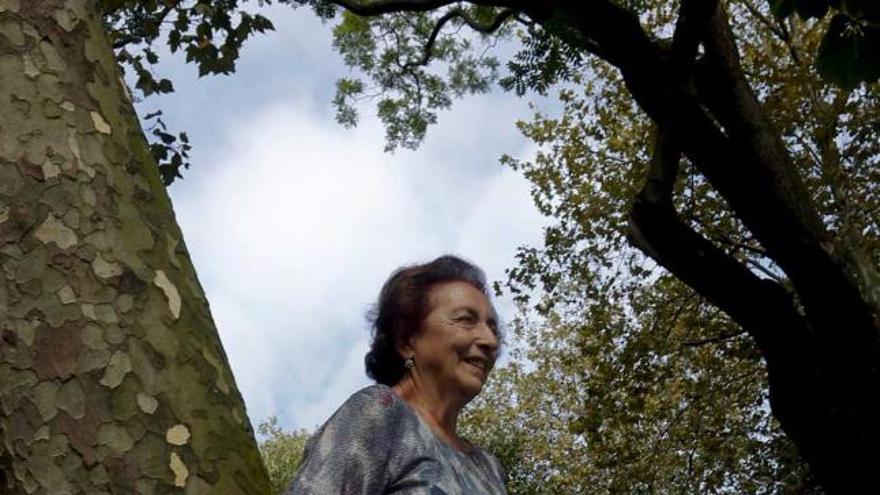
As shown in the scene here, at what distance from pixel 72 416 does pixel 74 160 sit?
0.34 meters

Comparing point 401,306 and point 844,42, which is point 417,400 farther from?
point 844,42

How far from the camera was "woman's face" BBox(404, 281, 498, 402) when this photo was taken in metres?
2.61

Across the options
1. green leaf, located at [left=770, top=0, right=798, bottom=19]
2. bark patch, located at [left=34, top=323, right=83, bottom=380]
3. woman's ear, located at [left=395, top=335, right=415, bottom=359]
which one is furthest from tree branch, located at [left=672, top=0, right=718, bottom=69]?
bark patch, located at [left=34, top=323, right=83, bottom=380]

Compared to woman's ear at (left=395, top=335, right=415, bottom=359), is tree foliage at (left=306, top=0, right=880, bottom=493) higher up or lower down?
higher up

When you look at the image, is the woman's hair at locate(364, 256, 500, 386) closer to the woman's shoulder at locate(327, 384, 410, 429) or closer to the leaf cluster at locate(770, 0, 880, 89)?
the woman's shoulder at locate(327, 384, 410, 429)

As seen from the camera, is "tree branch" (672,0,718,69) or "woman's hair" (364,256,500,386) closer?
"woman's hair" (364,256,500,386)

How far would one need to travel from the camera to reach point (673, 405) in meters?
15.5

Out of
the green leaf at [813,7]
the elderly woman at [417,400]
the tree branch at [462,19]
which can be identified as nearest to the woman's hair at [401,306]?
the elderly woman at [417,400]

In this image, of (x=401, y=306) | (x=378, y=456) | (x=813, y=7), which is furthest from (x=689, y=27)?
(x=378, y=456)

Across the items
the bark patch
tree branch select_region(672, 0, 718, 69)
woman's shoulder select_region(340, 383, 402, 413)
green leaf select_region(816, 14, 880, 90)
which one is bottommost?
the bark patch

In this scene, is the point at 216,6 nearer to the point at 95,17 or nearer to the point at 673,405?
the point at 95,17

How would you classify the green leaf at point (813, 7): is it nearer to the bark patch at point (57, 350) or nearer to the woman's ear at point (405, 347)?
the woman's ear at point (405, 347)

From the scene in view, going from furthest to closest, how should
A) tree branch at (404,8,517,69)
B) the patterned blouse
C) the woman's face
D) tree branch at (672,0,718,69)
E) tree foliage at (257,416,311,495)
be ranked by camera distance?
tree foliage at (257,416,311,495), tree branch at (404,8,517,69), tree branch at (672,0,718,69), the woman's face, the patterned blouse

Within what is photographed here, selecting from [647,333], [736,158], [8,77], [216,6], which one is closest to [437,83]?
[647,333]
